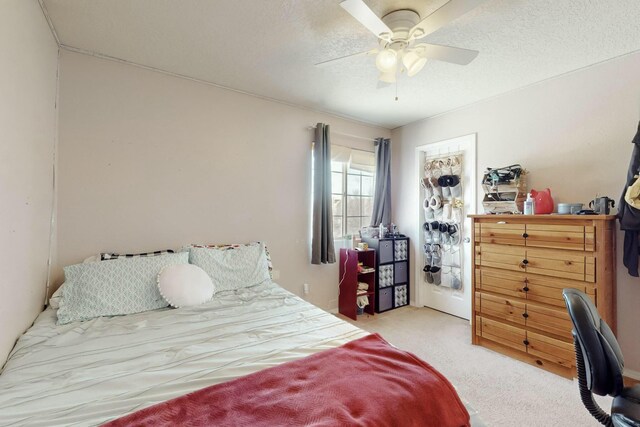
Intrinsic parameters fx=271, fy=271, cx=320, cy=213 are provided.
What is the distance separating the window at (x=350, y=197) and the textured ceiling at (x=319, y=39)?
45.5 inches

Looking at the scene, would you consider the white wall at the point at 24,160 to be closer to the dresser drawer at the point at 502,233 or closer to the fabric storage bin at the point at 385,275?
the fabric storage bin at the point at 385,275

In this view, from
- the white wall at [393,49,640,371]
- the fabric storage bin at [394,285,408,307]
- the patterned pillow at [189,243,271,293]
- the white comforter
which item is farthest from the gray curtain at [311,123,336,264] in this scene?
the white wall at [393,49,640,371]

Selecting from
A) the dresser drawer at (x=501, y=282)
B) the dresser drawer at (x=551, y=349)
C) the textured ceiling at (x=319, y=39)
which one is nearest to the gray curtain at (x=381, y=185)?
the textured ceiling at (x=319, y=39)

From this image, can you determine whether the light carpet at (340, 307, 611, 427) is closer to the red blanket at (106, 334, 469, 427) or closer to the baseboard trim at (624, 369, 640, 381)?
the baseboard trim at (624, 369, 640, 381)

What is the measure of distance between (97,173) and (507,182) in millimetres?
3695

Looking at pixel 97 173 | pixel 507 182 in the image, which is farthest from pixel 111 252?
pixel 507 182

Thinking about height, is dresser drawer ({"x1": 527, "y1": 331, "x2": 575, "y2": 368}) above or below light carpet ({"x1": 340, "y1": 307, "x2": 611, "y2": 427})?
above

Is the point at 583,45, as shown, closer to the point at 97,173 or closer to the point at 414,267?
the point at 414,267

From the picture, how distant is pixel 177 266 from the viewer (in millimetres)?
2039

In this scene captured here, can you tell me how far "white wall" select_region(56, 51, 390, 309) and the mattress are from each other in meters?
0.83

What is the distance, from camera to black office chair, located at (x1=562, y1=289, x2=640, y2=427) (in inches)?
46.6

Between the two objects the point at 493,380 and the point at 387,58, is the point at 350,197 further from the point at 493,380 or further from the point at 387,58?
the point at 493,380

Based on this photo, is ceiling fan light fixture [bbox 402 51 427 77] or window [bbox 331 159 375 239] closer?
ceiling fan light fixture [bbox 402 51 427 77]

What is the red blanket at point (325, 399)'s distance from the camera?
87cm
